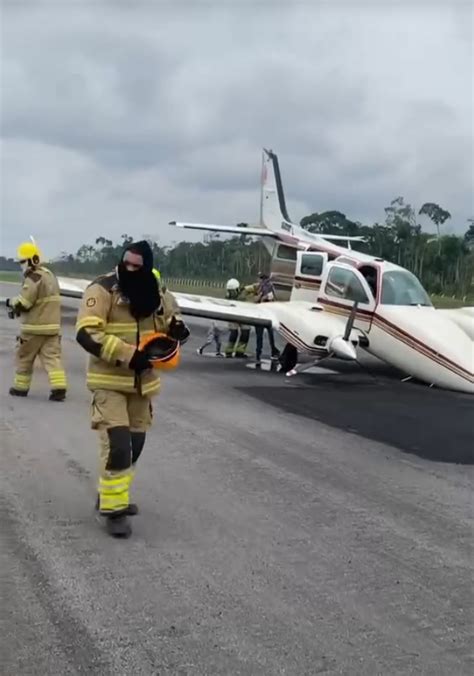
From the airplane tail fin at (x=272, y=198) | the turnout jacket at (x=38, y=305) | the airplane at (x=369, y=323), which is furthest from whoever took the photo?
the airplane tail fin at (x=272, y=198)

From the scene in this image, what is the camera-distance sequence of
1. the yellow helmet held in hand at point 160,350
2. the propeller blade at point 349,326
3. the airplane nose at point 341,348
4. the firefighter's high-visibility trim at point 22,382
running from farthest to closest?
1. the propeller blade at point 349,326
2. the airplane nose at point 341,348
3. the firefighter's high-visibility trim at point 22,382
4. the yellow helmet held in hand at point 160,350

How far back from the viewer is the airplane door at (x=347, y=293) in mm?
Answer: 14109

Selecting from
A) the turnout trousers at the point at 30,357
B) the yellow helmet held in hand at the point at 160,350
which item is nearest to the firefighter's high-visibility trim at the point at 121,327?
the yellow helmet held in hand at the point at 160,350

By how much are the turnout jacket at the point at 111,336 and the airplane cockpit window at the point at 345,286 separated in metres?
9.04

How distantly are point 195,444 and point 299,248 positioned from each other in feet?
42.6

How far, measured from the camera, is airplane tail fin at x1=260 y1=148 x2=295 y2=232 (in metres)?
28.5

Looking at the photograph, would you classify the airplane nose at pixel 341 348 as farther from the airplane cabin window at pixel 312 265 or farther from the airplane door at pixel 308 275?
the airplane cabin window at pixel 312 265

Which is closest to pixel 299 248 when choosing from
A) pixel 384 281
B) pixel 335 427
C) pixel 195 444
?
pixel 384 281

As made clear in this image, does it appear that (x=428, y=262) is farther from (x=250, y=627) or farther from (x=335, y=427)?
(x=250, y=627)

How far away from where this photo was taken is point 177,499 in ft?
20.1

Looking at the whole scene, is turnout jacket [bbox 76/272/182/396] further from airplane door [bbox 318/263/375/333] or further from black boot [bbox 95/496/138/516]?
airplane door [bbox 318/263/375/333]

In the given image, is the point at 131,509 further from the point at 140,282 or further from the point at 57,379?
the point at 57,379

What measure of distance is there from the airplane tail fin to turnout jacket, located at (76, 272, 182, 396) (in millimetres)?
22011

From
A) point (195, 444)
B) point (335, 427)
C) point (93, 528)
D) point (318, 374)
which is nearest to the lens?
point (93, 528)
